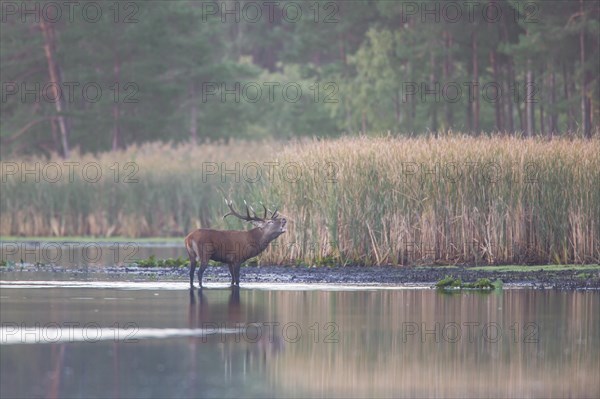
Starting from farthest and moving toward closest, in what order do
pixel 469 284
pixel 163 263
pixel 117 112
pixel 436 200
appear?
pixel 117 112 < pixel 163 263 < pixel 436 200 < pixel 469 284

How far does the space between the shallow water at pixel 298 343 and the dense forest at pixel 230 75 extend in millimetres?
28259

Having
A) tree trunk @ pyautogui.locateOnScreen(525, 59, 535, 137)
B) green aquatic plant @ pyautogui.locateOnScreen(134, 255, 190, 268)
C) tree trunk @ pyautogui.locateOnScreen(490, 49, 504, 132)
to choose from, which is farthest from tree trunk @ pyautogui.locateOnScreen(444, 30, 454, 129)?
green aquatic plant @ pyautogui.locateOnScreen(134, 255, 190, 268)

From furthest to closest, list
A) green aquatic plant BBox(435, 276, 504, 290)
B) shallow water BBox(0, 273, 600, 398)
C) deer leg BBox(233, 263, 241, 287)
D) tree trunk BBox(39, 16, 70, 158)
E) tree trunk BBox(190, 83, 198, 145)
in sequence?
1. tree trunk BBox(190, 83, 198, 145)
2. tree trunk BBox(39, 16, 70, 158)
3. deer leg BBox(233, 263, 241, 287)
4. green aquatic plant BBox(435, 276, 504, 290)
5. shallow water BBox(0, 273, 600, 398)

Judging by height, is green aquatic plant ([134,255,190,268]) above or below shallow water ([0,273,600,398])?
above

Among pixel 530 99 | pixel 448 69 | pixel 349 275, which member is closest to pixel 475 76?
pixel 530 99

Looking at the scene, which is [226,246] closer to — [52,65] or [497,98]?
[497,98]

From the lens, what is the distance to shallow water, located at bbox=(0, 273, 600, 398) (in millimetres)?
12195

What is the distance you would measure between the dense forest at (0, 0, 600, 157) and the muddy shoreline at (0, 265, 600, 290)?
75.4 ft

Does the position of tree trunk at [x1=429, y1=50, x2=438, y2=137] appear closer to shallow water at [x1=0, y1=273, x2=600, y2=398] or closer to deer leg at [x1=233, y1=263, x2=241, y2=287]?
deer leg at [x1=233, y1=263, x2=241, y2=287]

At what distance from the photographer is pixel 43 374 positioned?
41.4 feet

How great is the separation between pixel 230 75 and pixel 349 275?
124ft

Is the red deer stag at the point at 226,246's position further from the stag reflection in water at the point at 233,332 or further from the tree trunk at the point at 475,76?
the tree trunk at the point at 475,76

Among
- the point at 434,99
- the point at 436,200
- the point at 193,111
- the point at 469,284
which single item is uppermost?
the point at 193,111

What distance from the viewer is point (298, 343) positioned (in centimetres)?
1507
